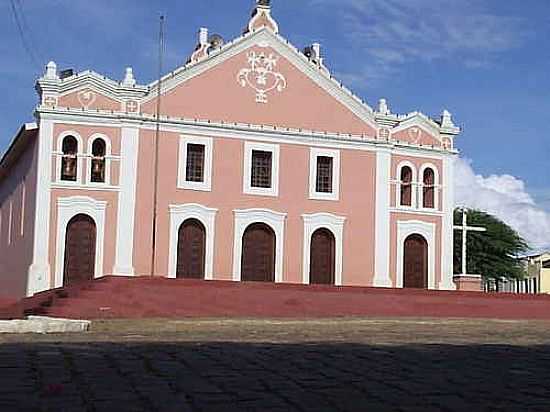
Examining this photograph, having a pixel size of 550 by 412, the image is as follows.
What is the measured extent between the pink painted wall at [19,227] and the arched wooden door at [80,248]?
1.18 meters

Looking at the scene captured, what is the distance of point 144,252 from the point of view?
A: 98.4 feet

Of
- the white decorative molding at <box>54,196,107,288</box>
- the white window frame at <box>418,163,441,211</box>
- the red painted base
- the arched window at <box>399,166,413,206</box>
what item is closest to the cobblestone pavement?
the red painted base

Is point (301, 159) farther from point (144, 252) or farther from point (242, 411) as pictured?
point (242, 411)

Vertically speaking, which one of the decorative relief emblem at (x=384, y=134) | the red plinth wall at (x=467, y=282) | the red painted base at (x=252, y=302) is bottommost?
the red painted base at (x=252, y=302)

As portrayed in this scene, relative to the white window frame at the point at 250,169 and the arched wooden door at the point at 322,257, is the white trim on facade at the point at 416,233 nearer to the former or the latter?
the arched wooden door at the point at 322,257

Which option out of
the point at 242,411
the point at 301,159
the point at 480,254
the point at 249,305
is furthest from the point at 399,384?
the point at 480,254

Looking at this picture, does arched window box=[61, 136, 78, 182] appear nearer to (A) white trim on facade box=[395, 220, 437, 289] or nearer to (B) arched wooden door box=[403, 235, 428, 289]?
(A) white trim on facade box=[395, 220, 437, 289]

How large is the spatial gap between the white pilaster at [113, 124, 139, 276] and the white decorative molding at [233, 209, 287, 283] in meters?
3.47

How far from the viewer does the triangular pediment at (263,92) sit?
1225 inches

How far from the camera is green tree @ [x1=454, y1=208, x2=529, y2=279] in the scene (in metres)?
60.2

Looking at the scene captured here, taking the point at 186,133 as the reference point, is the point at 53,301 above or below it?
below

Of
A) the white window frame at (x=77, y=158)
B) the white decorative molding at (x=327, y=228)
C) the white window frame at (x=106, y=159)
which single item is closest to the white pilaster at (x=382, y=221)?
the white decorative molding at (x=327, y=228)

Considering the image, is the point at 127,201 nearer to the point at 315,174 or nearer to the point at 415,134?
the point at 315,174

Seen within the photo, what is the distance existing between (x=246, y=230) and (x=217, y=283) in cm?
765
